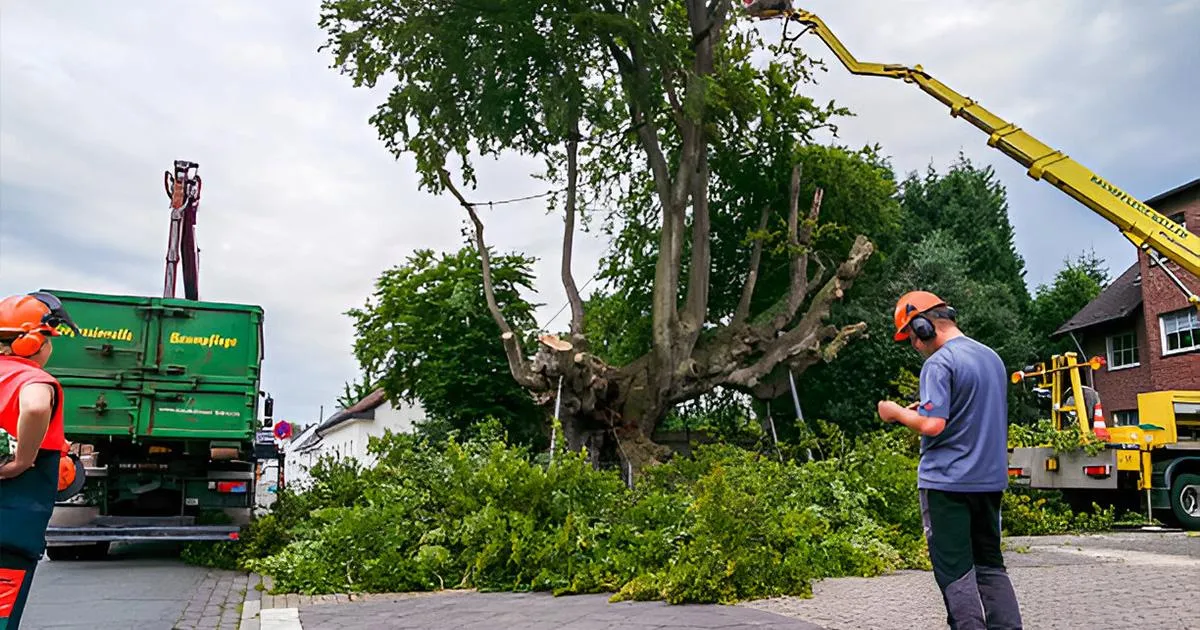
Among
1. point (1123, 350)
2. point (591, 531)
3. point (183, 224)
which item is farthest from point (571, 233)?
point (1123, 350)

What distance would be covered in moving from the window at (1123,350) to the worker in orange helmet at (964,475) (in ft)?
87.0

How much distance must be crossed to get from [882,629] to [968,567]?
6.50 feet

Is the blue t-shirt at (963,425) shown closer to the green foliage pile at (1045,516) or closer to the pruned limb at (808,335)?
the green foliage pile at (1045,516)

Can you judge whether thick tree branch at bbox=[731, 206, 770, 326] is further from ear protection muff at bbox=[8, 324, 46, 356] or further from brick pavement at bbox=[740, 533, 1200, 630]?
ear protection muff at bbox=[8, 324, 46, 356]

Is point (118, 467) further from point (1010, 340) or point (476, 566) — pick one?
point (1010, 340)

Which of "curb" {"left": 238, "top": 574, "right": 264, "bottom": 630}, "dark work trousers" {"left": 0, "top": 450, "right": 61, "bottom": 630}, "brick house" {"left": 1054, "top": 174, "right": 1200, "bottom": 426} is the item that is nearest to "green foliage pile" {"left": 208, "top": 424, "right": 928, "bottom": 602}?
"curb" {"left": 238, "top": 574, "right": 264, "bottom": 630}

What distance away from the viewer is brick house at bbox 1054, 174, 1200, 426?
82.1ft

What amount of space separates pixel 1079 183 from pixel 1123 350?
14.3 metres

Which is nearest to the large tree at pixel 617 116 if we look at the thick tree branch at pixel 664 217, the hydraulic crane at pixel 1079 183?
the thick tree branch at pixel 664 217

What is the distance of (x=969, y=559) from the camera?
14.5 feet

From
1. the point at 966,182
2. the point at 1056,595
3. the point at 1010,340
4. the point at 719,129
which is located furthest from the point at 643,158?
the point at 1056,595

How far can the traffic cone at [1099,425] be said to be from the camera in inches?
604

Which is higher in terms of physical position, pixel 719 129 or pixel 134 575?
pixel 719 129

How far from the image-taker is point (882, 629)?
6.20m
